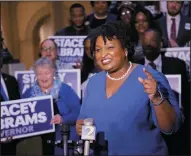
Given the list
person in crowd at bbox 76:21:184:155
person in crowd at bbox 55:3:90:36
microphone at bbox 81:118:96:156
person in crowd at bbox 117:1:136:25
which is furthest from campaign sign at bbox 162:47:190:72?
microphone at bbox 81:118:96:156

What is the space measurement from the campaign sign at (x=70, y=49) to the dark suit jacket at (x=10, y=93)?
380 millimetres

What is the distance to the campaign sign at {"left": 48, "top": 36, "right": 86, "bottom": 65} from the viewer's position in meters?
2.64

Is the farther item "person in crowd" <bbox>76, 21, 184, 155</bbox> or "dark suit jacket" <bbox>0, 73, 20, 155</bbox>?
"dark suit jacket" <bbox>0, 73, 20, 155</bbox>

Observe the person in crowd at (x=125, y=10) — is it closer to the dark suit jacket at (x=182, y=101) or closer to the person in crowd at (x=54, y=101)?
the dark suit jacket at (x=182, y=101)

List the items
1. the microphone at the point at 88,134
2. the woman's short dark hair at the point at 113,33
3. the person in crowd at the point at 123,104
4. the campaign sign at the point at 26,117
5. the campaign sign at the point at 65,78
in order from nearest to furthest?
the microphone at the point at 88,134, the person in crowd at the point at 123,104, the woman's short dark hair at the point at 113,33, the campaign sign at the point at 26,117, the campaign sign at the point at 65,78

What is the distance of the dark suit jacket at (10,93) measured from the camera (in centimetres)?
254

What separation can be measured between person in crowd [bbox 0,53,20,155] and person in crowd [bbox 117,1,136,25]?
0.89 meters

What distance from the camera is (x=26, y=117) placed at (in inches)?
97.7

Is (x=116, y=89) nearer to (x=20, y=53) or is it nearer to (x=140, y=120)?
(x=140, y=120)

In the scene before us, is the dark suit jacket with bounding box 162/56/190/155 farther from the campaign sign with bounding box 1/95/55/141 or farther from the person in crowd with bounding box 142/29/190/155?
the campaign sign with bounding box 1/95/55/141

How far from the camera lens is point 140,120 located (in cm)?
122

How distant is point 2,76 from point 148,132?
1.57 meters

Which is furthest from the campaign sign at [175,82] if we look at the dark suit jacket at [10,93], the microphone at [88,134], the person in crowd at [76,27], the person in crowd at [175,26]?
the microphone at [88,134]

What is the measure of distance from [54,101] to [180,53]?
37.1 inches
